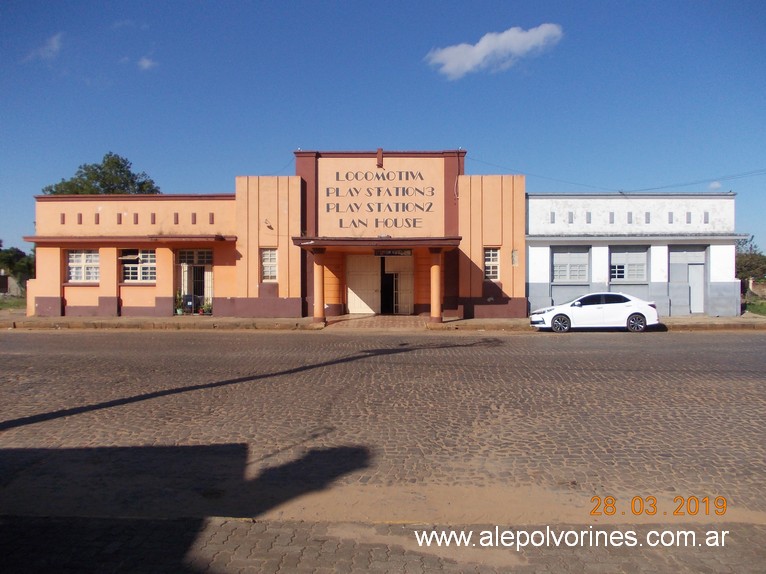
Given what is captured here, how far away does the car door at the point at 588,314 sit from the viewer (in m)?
20.2

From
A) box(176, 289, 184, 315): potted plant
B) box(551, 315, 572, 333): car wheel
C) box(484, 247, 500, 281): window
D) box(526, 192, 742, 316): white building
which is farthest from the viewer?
box(176, 289, 184, 315): potted plant

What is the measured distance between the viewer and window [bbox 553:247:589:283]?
2539 centimetres

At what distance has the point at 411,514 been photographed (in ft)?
16.1

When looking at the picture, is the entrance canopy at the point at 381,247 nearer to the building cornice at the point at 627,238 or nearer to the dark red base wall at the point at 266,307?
the dark red base wall at the point at 266,307

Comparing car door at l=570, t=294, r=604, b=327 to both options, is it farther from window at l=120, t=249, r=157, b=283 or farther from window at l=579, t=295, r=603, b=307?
window at l=120, t=249, r=157, b=283

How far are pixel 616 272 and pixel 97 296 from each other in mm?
22266

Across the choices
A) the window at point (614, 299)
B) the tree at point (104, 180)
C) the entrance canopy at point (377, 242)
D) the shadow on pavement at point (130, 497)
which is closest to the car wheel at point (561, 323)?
the window at point (614, 299)

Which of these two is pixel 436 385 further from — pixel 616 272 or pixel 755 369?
pixel 616 272

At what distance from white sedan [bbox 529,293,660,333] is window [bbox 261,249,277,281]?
11333mm

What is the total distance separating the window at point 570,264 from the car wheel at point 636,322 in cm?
536

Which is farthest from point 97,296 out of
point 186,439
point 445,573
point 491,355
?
point 445,573

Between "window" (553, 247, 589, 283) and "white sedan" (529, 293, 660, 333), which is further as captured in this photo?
"window" (553, 247, 589, 283)

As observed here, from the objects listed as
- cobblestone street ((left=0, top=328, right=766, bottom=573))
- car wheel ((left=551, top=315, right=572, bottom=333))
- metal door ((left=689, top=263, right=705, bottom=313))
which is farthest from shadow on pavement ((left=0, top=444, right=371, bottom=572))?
metal door ((left=689, top=263, right=705, bottom=313))

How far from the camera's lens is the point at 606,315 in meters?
20.2
